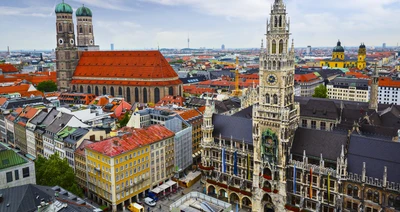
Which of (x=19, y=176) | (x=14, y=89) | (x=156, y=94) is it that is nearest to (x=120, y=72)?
(x=156, y=94)

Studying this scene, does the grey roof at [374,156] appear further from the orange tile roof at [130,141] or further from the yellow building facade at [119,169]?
the yellow building facade at [119,169]

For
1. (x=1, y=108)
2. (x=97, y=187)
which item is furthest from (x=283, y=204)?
(x=1, y=108)

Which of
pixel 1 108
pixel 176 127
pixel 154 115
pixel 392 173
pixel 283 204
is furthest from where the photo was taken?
pixel 1 108

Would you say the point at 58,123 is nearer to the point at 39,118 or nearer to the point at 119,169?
the point at 39,118

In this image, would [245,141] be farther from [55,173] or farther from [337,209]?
[55,173]

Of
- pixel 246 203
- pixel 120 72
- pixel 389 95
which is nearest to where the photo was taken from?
pixel 246 203
